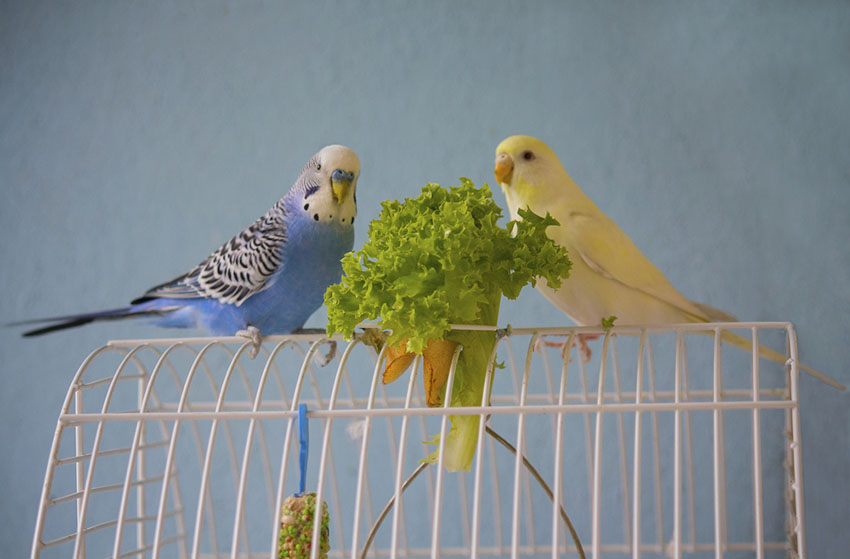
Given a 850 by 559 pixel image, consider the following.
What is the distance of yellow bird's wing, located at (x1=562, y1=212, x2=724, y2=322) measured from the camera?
1338 mm

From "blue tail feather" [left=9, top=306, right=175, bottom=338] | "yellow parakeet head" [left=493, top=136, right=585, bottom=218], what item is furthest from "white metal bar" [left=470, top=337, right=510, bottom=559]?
"blue tail feather" [left=9, top=306, right=175, bottom=338]

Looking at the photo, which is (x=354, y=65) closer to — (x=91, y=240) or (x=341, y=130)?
(x=341, y=130)

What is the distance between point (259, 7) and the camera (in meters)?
2.13

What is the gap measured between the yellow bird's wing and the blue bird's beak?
45cm

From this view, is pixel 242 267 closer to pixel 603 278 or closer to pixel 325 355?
pixel 325 355

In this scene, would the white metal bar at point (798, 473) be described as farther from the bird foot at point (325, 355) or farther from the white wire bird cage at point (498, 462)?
the bird foot at point (325, 355)

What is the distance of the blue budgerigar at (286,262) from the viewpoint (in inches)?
55.3

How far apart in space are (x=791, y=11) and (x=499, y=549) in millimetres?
1614

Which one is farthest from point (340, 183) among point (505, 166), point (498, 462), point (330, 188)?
point (498, 462)

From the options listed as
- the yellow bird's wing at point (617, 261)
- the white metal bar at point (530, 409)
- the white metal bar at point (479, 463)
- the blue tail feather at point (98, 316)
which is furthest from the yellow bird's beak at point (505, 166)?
the blue tail feather at point (98, 316)

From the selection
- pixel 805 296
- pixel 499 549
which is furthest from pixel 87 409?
pixel 805 296

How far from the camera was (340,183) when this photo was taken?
1388mm

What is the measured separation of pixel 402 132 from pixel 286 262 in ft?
2.66

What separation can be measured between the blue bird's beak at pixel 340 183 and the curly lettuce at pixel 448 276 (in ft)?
0.80
